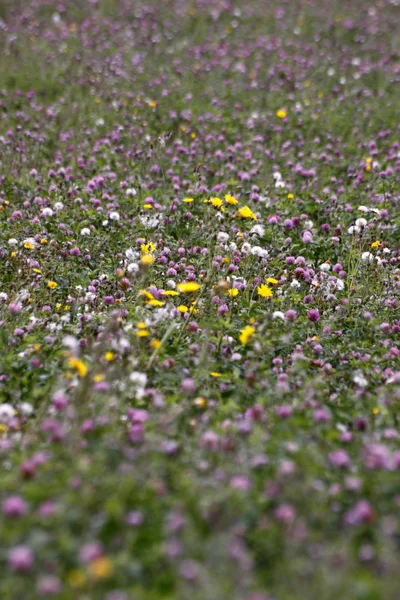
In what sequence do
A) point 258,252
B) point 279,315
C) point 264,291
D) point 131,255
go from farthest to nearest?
point 131,255, point 258,252, point 264,291, point 279,315

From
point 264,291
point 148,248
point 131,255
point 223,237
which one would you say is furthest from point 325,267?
point 131,255

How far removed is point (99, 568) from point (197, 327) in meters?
2.27

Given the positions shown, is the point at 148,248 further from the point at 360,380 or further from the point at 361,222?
the point at 360,380

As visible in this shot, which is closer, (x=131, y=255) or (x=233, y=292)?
(x=233, y=292)

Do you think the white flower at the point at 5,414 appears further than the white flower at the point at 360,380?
No

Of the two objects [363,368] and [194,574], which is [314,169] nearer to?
[363,368]

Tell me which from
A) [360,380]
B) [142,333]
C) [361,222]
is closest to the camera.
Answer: [142,333]

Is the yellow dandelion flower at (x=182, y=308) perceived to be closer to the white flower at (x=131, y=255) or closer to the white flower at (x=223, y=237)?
the white flower at (x=131, y=255)

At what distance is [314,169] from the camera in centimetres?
723

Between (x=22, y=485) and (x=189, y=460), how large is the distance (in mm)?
668

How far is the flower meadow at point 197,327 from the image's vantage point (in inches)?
92.3

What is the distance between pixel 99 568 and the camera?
2.08m

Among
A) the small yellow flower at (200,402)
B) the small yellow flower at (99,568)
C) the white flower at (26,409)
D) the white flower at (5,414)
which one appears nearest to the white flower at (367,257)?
the small yellow flower at (200,402)

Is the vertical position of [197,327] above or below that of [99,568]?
below
